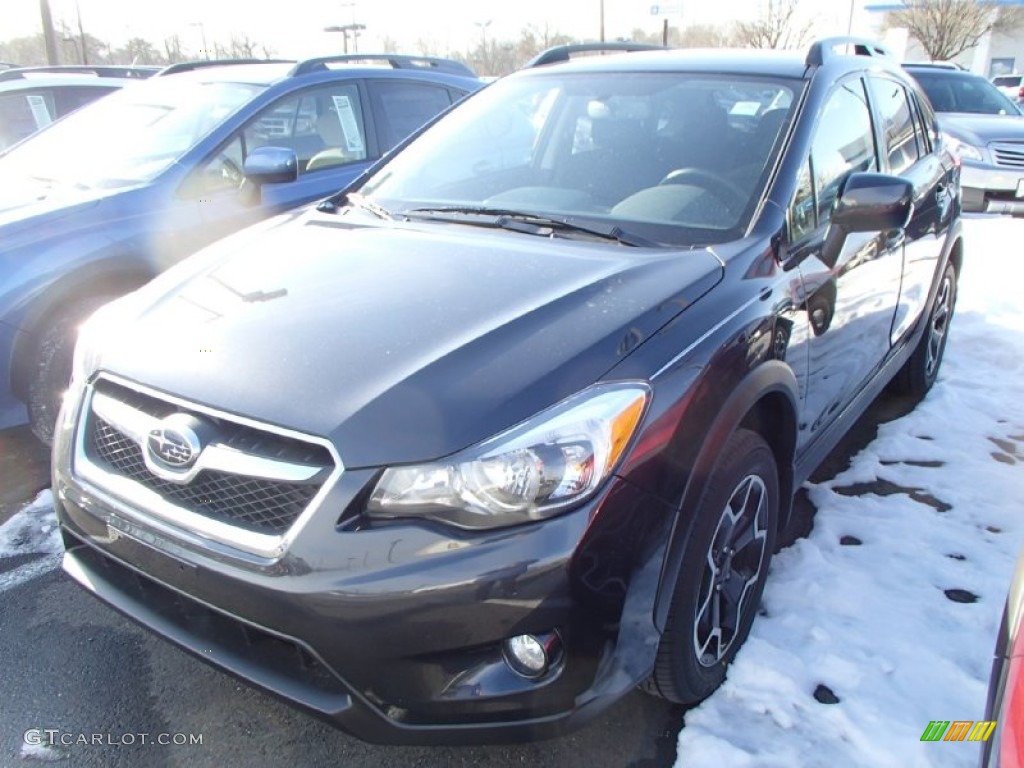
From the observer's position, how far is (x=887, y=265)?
3.32m

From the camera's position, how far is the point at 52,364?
373 cm

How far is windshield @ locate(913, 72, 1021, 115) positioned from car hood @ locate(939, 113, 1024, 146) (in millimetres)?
322

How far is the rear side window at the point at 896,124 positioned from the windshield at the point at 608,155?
0.96 m

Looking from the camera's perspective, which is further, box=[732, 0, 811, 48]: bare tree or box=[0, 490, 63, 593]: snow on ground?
box=[732, 0, 811, 48]: bare tree

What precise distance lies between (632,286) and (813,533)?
1.59 m

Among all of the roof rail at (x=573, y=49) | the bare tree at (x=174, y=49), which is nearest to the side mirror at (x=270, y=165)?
the roof rail at (x=573, y=49)

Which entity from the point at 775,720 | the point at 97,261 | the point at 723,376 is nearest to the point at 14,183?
the point at 97,261

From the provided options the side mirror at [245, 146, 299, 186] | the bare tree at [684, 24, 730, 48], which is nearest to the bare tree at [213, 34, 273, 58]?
the bare tree at [684, 24, 730, 48]

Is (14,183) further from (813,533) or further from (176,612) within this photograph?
(813,533)

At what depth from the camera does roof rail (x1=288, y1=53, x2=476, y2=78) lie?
5016 millimetres

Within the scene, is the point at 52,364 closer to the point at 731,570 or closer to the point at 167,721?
the point at 167,721

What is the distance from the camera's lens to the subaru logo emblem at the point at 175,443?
1883 mm

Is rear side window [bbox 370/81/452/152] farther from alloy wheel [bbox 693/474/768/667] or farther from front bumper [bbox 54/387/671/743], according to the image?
front bumper [bbox 54/387/671/743]

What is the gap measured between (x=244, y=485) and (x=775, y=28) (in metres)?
45.9
